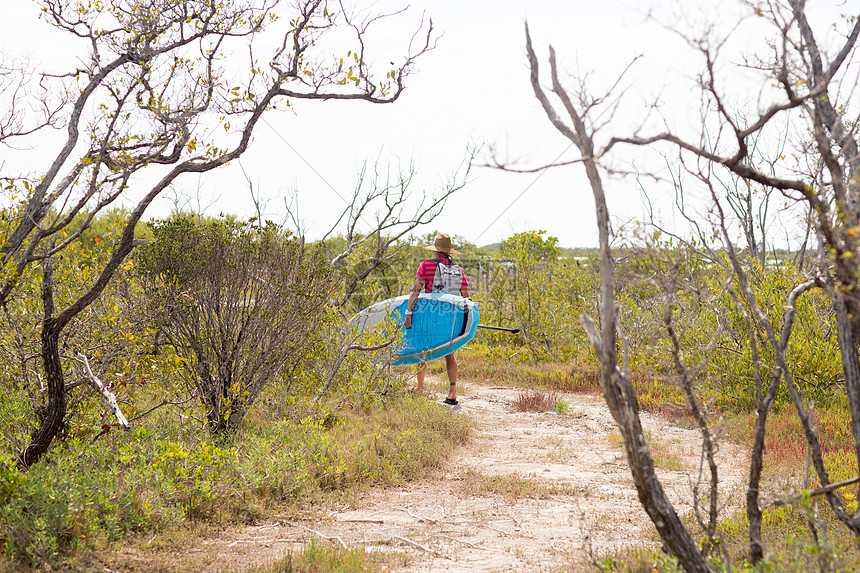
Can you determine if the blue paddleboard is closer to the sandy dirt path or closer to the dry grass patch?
the dry grass patch

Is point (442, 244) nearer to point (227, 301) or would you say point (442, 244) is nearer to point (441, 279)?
point (441, 279)

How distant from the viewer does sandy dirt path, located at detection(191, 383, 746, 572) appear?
398cm

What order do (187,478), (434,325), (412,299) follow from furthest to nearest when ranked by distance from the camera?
(434,325) → (412,299) → (187,478)

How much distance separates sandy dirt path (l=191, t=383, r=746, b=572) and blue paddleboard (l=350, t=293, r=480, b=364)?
1824 mm

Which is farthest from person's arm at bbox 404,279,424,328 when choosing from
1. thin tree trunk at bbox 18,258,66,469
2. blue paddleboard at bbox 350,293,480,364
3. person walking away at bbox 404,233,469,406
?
thin tree trunk at bbox 18,258,66,469

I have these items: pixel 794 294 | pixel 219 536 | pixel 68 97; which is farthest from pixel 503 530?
pixel 68 97

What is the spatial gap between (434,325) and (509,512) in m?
4.18

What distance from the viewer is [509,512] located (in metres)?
4.78

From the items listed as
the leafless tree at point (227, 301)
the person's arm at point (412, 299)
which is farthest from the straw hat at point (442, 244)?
the leafless tree at point (227, 301)

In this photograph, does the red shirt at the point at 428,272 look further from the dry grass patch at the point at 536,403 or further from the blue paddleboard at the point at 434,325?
the dry grass patch at the point at 536,403

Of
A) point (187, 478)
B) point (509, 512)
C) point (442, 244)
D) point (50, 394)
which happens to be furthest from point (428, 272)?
point (50, 394)

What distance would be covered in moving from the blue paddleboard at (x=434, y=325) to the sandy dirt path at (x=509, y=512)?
1824 mm

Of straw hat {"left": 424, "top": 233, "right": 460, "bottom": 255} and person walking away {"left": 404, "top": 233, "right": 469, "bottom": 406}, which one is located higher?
straw hat {"left": 424, "top": 233, "right": 460, "bottom": 255}

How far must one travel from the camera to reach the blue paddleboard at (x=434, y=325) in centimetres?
870
